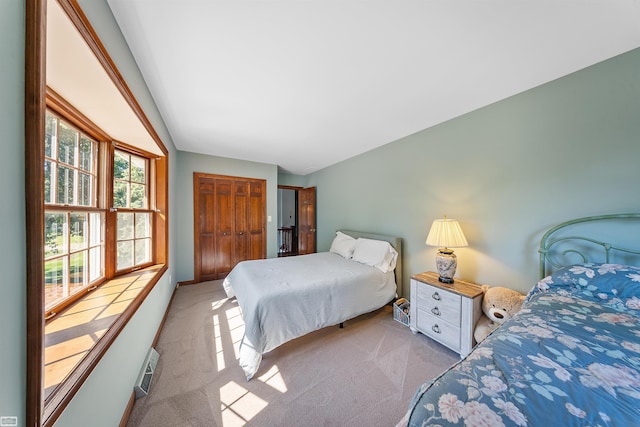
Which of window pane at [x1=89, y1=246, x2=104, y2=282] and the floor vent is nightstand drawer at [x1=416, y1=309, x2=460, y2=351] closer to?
the floor vent

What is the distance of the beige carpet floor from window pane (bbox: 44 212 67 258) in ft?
3.79

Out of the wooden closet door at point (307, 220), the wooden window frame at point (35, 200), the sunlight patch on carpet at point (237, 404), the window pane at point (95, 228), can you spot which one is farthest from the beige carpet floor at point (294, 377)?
the wooden closet door at point (307, 220)

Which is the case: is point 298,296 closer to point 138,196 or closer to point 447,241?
point 447,241

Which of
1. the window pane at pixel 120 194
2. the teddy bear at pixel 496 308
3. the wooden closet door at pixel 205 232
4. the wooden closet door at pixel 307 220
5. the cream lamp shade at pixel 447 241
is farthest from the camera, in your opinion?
the wooden closet door at pixel 307 220

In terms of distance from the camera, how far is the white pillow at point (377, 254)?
263 centimetres

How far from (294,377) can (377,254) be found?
1.66m

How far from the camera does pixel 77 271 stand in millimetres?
1416

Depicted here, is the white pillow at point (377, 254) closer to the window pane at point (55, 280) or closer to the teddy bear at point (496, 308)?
the teddy bear at point (496, 308)

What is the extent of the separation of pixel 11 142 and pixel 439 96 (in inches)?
101

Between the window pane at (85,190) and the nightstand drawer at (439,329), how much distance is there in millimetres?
3093

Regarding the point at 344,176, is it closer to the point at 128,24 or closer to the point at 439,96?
the point at 439,96

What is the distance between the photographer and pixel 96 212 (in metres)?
1.57

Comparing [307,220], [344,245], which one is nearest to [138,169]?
[344,245]

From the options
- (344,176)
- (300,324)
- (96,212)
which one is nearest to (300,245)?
(344,176)
